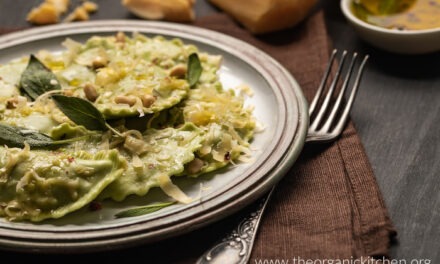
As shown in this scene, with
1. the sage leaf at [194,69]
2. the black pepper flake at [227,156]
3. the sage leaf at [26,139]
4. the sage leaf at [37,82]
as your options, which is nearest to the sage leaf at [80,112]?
the sage leaf at [26,139]

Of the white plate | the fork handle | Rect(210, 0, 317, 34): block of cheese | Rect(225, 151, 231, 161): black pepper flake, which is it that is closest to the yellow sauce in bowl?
Rect(210, 0, 317, 34): block of cheese

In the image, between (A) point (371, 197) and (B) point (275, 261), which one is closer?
(B) point (275, 261)

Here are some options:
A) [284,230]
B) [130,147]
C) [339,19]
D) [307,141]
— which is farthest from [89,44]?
[339,19]

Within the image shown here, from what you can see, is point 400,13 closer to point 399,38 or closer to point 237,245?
point 399,38

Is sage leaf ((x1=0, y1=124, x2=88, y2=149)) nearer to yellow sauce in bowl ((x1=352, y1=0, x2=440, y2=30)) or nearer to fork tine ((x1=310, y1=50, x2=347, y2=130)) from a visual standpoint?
fork tine ((x1=310, y1=50, x2=347, y2=130))

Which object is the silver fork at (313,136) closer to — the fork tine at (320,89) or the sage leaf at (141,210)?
the fork tine at (320,89)

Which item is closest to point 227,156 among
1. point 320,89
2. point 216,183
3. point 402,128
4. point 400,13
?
point 216,183

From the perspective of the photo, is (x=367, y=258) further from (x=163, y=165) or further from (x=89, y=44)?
(x=89, y=44)
